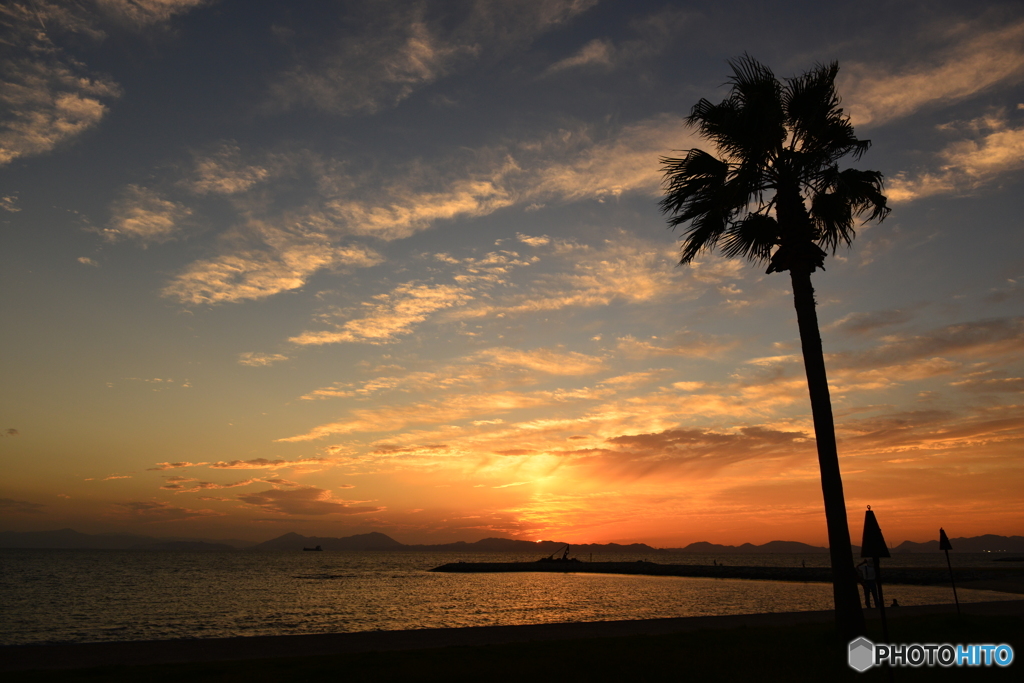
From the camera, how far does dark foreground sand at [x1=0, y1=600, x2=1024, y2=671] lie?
14.9 meters

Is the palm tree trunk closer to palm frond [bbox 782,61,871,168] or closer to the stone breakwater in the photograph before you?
palm frond [bbox 782,61,871,168]

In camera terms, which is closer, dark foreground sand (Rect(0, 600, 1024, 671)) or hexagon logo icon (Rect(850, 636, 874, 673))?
hexagon logo icon (Rect(850, 636, 874, 673))

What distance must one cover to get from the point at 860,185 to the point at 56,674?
21807mm

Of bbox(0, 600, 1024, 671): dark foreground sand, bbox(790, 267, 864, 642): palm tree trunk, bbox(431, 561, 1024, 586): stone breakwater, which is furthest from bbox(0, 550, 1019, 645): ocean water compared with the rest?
bbox(790, 267, 864, 642): palm tree trunk

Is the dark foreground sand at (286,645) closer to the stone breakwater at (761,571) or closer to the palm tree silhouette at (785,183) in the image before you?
the palm tree silhouette at (785,183)

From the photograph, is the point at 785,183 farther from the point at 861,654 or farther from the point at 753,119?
the point at 861,654

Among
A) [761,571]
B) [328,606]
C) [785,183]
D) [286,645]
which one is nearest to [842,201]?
[785,183]

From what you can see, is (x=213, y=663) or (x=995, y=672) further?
(x=213, y=663)

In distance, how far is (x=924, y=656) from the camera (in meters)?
12.7

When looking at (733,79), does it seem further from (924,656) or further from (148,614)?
(148,614)

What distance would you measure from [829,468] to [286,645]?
15.3 meters

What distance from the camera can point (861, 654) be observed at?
1212 cm

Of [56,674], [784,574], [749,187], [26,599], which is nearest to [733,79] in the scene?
[749,187]

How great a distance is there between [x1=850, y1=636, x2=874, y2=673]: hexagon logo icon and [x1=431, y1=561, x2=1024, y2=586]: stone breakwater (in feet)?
225
